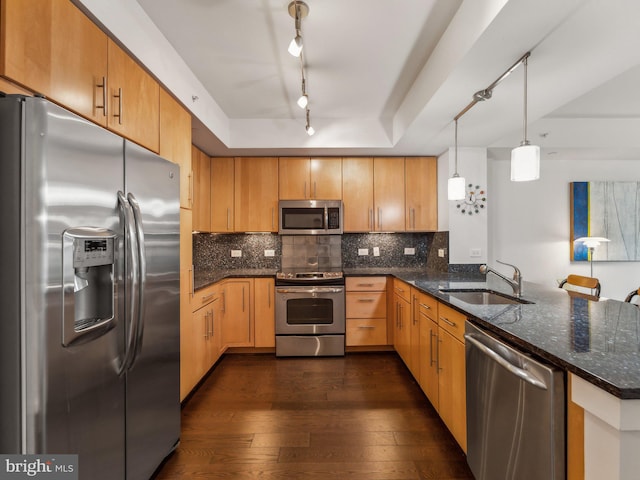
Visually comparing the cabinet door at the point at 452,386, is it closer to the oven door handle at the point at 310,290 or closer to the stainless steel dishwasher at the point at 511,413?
the stainless steel dishwasher at the point at 511,413

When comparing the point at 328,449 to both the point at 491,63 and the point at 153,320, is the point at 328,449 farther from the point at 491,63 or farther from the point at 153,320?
the point at 491,63

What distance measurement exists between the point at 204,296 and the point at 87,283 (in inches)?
63.3

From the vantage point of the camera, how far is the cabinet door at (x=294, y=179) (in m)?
3.68

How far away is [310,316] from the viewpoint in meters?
3.45

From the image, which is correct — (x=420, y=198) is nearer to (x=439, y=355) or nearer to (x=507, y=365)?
(x=439, y=355)

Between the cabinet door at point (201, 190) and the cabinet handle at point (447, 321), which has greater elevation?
the cabinet door at point (201, 190)

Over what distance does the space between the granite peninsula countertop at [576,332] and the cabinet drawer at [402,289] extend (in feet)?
2.12

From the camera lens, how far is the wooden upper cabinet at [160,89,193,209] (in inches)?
79.7

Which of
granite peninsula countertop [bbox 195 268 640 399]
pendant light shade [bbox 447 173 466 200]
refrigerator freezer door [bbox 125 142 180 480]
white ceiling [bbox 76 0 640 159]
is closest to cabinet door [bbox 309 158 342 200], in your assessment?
white ceiling [bbox 76 0 640 159]

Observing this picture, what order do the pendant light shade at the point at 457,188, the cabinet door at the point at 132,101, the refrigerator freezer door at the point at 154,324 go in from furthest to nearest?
the pendant light shade at the point at 457,188 → the cabinet door at the point at 132,101 → the refrigerator freezer door at the point at 154,324

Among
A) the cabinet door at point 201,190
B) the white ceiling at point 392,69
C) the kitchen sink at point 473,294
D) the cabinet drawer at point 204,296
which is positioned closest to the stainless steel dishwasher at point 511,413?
the kitchen sink at point 473,294

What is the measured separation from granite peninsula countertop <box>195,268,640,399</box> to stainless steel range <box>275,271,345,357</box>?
4.65ft

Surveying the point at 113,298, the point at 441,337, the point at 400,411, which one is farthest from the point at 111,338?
the point at 400,411

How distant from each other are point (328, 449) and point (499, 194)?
3.44 m
